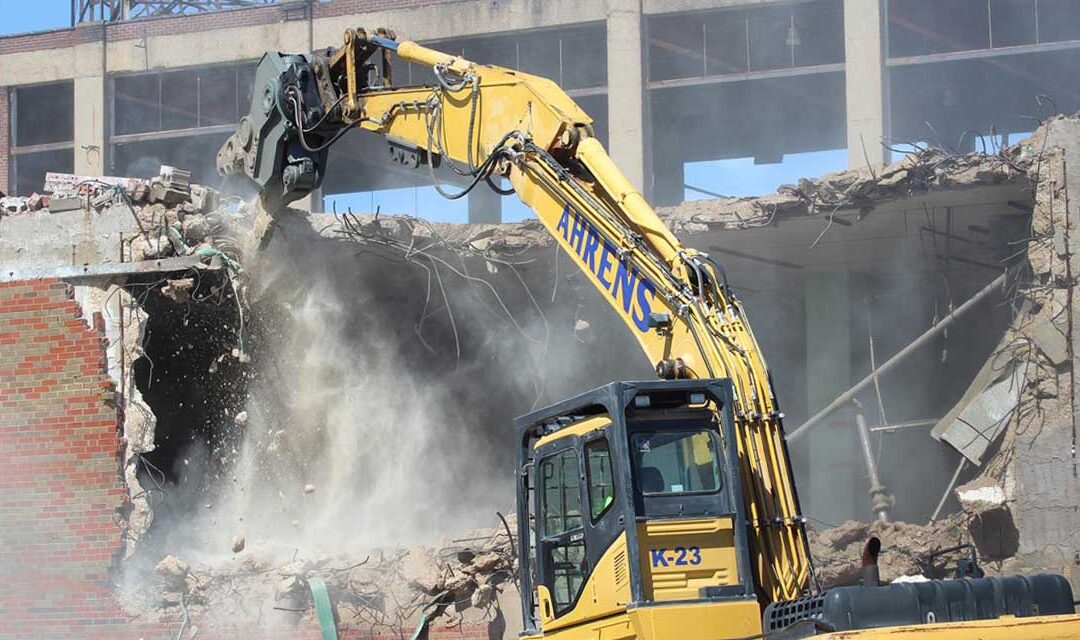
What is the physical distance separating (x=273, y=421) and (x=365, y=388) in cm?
111

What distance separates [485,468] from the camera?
666 inches

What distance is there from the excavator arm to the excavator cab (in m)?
0.35

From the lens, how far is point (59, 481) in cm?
1424

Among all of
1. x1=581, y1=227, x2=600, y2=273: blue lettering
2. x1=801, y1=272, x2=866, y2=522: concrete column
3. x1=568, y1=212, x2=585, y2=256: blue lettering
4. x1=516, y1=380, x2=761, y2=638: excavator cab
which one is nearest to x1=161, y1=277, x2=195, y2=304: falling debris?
x1=568, y1=212, x2=585, y2=256: blue lettering

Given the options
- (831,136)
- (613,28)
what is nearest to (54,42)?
(613,28)

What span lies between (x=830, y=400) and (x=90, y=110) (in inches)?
920

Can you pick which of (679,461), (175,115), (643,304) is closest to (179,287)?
(643,304)

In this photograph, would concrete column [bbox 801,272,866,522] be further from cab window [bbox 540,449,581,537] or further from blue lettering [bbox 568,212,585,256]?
cab window [bbox 540,449,581,537]

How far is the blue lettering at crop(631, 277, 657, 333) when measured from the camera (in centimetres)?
898

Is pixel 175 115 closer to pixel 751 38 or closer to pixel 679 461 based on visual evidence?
pixel 751 38

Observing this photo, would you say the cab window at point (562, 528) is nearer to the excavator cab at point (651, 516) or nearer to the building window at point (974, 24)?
the excavator cab at point (651, 516)

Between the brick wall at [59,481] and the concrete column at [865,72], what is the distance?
17.9m

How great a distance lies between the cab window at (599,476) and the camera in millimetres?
7719

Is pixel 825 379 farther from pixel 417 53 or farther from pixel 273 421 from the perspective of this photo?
pixel 417 53
